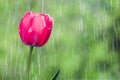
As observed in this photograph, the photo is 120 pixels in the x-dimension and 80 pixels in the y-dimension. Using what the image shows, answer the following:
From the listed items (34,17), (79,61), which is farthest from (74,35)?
(34,17)

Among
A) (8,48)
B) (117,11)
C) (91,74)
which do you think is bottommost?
(91,74)

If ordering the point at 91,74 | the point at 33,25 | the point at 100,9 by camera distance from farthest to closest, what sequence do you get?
1. the point at 100,9
2. the point at 91,74
3. the point at 33,25

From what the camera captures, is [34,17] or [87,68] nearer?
A: [34,17]

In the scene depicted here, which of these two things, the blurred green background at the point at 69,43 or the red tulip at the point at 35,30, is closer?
the red tulip at the point at 35,30

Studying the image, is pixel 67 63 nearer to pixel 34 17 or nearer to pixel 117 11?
pixel 117 11
